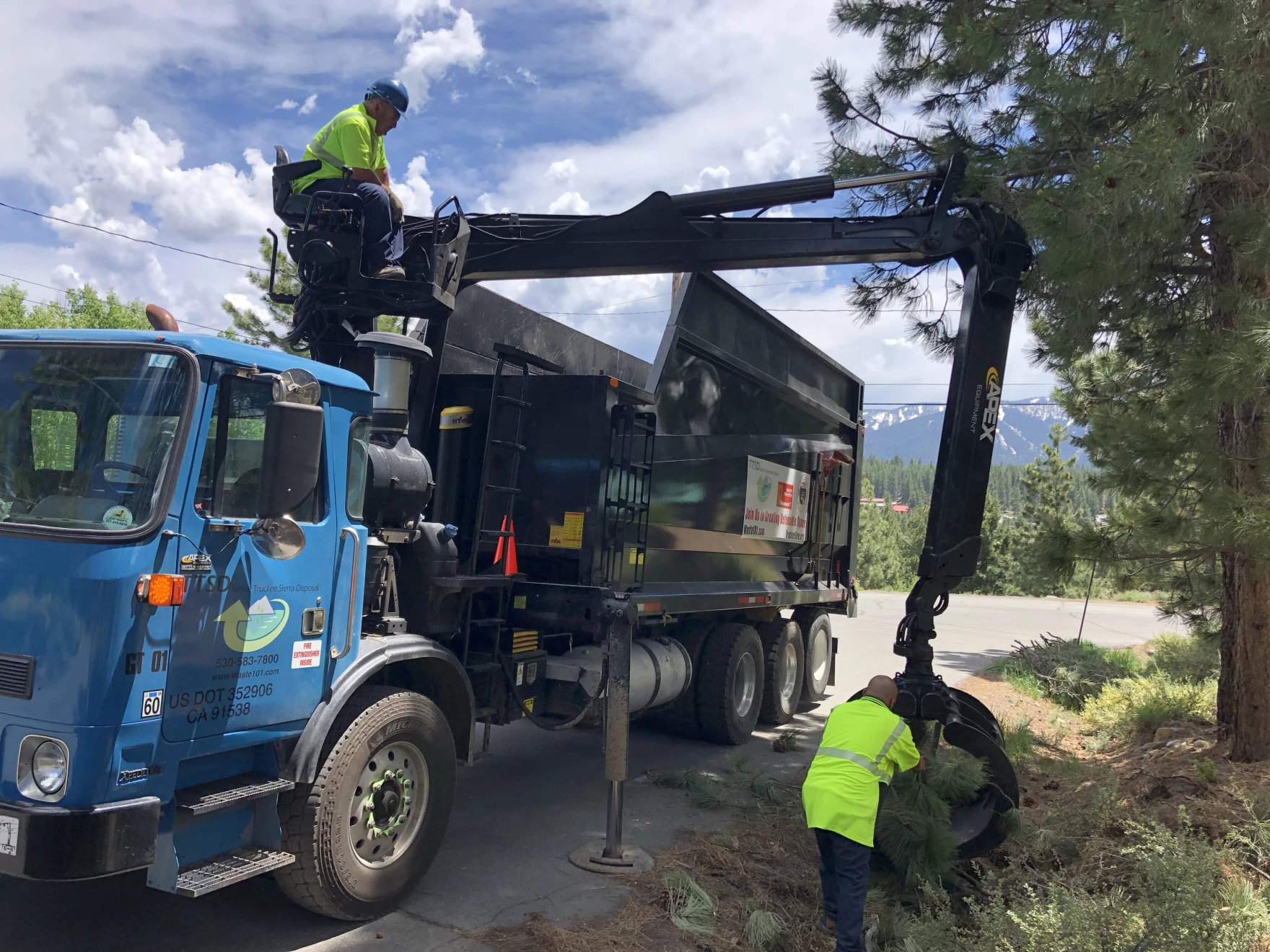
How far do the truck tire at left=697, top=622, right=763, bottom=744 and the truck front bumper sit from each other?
5322 millimetres

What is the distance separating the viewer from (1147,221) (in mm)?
4730

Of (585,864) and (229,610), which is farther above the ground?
(229,610)

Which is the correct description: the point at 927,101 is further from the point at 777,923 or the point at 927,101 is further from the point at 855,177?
the point at 777,923

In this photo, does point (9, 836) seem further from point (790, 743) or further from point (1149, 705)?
point (1149, 705)

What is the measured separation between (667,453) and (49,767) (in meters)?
4.31

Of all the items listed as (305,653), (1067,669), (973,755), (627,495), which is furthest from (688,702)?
(1067,669)

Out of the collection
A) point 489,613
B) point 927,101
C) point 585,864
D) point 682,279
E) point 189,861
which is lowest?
point 585,864

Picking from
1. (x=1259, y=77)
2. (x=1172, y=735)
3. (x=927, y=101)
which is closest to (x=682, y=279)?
(x=927, y=101)

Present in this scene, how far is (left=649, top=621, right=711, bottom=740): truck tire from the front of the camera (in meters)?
7.83

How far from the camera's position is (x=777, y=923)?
437 cm

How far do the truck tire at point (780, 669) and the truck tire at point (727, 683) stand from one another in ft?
1.76

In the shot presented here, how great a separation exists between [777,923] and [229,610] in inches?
111

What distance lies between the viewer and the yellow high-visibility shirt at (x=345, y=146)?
520 centimetres

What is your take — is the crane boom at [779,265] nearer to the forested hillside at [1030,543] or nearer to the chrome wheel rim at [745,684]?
the forested hillside at [1030,543]
